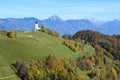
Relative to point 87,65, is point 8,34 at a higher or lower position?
higher

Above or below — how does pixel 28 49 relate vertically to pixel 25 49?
below

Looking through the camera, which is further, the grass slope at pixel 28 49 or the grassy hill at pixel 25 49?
the grass slope at pixel 28 49

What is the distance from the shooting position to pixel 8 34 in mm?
136375

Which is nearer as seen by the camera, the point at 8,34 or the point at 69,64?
the point at 69,64

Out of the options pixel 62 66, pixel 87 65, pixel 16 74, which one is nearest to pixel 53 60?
pixel 62 66

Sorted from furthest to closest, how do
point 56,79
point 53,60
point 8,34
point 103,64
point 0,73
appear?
1. point 103,64
2. point 8,34
3. point 53,60
4. point 56,79
5. point 0,73

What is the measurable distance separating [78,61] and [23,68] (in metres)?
45.7

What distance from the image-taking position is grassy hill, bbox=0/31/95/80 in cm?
11093

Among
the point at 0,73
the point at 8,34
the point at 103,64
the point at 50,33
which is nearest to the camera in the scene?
the point at 0,73

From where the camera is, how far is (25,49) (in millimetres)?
128125

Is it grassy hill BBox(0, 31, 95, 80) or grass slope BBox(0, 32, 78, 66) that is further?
grass slope BBox(0, 32, 78, 66)

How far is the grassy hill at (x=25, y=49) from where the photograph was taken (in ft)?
364

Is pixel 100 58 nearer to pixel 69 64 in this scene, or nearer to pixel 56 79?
pixel 69 64

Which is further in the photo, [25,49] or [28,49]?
[28,49]
